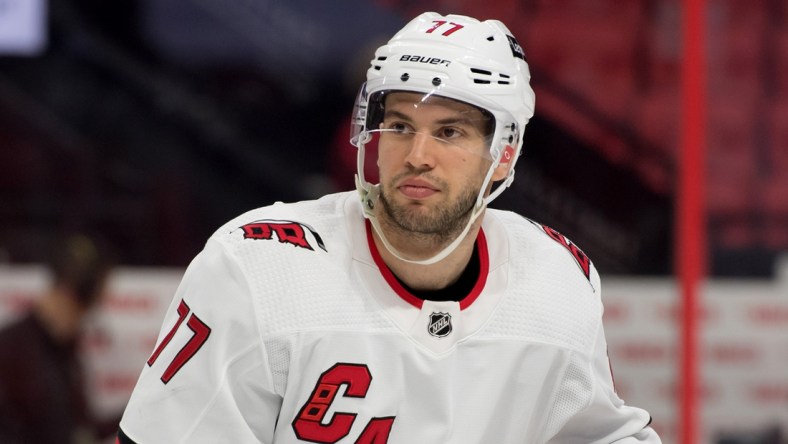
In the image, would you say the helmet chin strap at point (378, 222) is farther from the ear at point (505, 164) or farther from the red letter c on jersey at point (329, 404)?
the red letter c on jersey at point (329, 404)

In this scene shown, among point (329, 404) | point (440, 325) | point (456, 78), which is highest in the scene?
point (456, 78)

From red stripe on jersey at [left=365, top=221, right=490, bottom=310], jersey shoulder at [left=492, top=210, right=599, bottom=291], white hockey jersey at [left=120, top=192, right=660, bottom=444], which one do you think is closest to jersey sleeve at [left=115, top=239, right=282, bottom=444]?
white hockey jersey at [left=120, top=192, right=660, bottom=444]

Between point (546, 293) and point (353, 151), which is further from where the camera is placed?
point (353, 151)

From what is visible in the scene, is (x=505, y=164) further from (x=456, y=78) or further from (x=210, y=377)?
(x=210, y=377)

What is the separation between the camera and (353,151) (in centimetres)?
328

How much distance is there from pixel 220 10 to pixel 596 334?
183cm

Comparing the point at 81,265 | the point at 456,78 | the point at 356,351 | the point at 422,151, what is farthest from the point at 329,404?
the point at 81,265

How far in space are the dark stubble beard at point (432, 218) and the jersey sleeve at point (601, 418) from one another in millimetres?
305

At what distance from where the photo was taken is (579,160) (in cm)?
332

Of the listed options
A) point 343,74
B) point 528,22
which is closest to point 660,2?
point 528,22

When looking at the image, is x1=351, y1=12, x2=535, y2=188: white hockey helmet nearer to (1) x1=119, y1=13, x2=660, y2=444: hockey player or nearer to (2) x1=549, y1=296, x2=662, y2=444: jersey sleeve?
(1) x1=119, y1=13, x2=660, y2=444: hockey player

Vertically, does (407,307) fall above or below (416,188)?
below

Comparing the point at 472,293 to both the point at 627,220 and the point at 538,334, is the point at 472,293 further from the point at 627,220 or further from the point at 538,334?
the point at 627,220

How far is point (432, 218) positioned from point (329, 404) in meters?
0.33
